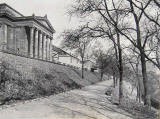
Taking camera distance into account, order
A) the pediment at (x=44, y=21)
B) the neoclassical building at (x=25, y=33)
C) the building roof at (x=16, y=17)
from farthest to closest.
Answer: the pediment at (x=44, y=21) < the neoclassical building at (x=25, y=33) < the building roof at (x=16, y=17)

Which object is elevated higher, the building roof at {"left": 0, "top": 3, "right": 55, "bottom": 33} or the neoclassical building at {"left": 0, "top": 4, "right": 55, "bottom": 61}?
the building roof at {"left": 0, "top": 3, "right": 55, "bottom": 33}

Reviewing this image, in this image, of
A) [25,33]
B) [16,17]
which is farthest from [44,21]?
[16,17]

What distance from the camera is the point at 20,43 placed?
134ft

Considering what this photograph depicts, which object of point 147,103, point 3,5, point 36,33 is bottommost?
point 147,103

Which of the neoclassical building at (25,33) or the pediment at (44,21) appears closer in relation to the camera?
the neoclassical building at (25,33)

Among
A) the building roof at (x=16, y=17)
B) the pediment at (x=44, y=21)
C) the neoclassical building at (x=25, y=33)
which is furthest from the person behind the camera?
the pediment at (x=44, y=21)

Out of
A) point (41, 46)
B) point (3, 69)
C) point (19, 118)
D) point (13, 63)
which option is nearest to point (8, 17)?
point (41, 46)

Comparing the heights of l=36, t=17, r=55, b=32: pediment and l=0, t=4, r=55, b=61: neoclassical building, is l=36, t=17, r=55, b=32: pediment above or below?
above

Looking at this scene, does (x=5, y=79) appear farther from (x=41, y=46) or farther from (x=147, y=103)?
(x=41, y=46)

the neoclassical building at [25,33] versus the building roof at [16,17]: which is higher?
the building roof at [16,17]

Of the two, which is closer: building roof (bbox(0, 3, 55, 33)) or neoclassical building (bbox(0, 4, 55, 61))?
building roof (bbox(0, 3, 55, 33))

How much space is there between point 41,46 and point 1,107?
115ft

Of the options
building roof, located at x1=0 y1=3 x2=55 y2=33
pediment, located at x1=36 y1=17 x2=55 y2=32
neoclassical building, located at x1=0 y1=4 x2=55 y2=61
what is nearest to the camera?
building roof, located at x1=0 y1=3 x2=55 y2=33

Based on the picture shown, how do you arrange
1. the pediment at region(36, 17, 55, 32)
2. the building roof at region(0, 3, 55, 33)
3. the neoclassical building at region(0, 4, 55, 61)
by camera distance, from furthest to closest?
the pediment at region(36, 17, 55, 32)
the neoclassical building at region(0, 4, 55, 61)
the building roof at region(0, 3, 55, 33)
